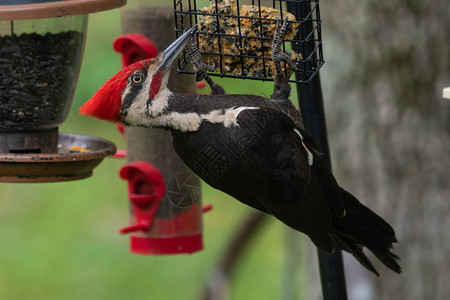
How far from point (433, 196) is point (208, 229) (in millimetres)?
3204

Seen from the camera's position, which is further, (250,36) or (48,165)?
(48,165)

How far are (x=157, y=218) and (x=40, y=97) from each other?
0.94 m

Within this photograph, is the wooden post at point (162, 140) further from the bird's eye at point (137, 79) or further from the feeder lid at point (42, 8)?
the bird's eye at point (137, 79)

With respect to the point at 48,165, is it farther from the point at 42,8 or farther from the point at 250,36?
the point at 250,36

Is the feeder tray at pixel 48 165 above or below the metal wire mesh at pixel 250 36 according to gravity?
below

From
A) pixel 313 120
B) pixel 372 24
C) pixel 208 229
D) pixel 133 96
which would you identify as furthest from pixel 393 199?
pixel 208 229

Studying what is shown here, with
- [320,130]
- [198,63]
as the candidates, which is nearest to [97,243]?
A: [198,63]

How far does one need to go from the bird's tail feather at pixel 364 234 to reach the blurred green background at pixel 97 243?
9.71ft

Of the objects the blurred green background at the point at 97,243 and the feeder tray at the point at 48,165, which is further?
the blurred green background at the point at 97,243

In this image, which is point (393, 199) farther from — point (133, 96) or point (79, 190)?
point (79, 190)

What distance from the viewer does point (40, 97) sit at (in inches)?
154

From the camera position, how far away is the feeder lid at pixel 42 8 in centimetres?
338

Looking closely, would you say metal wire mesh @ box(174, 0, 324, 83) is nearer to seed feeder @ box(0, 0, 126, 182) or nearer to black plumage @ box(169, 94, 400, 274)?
black plumage @ box(169, 94, 400, 274)

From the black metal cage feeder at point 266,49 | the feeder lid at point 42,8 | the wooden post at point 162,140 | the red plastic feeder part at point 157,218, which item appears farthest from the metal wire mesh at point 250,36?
the red plastic feeder part at point 157,218
